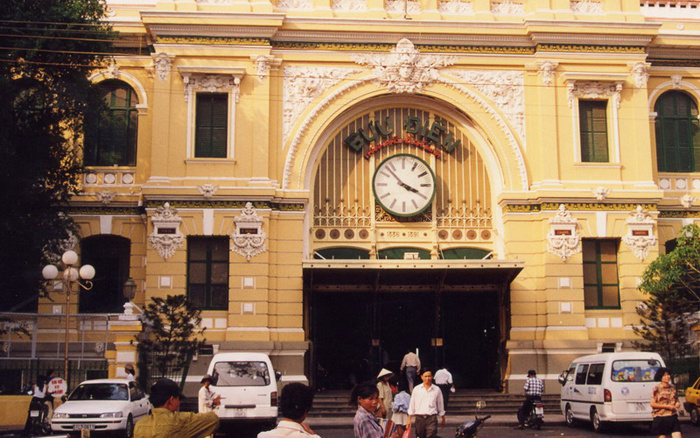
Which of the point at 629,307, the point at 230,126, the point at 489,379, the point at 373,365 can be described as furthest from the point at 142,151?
the point at 629,307

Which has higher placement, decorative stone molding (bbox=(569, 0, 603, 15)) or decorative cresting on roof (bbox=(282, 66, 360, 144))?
decorative stone molding (bbox=(569, 0, 603, 15))

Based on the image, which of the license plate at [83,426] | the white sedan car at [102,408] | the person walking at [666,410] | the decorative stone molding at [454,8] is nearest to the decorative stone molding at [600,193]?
the decorative stone molding at [454,8]

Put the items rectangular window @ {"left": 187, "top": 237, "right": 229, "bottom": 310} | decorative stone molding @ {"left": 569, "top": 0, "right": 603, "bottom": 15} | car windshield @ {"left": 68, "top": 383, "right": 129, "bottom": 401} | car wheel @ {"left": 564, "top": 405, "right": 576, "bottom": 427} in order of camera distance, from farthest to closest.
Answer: decorative stone molding @ {"left": 569, "top": 0, "right": 603, "bottom": 15}
rectangular window @ {"left": 187, "top": 237, "right": 229, "bottom": 310}
car wheel @ {"left": 564, "top": 405, "right": 576, "bottom": 427}
car windshield @ {"left": 68, "top": 383, "right": 129, "bottom": 401}

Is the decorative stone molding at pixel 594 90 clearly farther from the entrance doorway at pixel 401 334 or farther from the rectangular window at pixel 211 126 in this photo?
the rectangular window at pixel 211 126

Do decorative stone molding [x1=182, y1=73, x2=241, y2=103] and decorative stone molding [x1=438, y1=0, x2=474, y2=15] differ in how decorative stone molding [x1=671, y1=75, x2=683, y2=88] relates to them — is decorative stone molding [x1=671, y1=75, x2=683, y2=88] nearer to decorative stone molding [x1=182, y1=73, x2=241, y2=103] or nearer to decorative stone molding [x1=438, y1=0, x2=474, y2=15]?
decorative stone molding [x1=438, y1=0, x2=474, y2=15]

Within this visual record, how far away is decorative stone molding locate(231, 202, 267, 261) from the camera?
30516 mm

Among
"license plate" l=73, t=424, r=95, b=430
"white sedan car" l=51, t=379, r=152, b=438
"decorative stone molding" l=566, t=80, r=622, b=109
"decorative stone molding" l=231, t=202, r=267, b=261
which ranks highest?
"decorative stone molding" l=566, t=80, r=622, b=109

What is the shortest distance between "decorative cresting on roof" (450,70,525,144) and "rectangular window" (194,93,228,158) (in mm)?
8426

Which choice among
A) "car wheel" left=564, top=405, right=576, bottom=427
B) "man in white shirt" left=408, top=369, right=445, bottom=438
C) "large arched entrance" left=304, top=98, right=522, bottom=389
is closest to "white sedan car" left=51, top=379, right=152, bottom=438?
"man in white shirt" left=408, top=369, right=445, bottom=438

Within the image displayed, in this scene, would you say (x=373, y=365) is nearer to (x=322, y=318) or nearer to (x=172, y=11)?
(x=322, y=318)

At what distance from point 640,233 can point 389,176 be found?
9.09 m

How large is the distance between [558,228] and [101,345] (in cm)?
1623

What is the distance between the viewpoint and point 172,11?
31.1 m

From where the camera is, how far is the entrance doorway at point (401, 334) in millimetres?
32125
